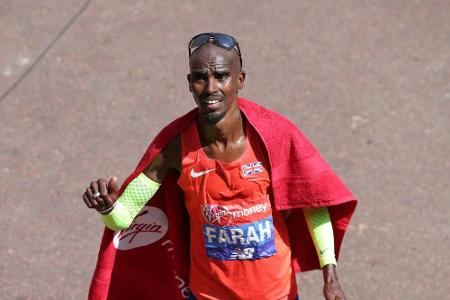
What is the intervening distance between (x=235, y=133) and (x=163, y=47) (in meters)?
4.07

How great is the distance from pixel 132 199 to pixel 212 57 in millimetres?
775

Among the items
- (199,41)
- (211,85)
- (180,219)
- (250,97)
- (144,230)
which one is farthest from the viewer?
(250,97)

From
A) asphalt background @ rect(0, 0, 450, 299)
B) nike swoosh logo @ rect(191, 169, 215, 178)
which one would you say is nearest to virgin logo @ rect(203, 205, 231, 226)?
nike swoosh logo @ rect(191, 169, 215, 178)

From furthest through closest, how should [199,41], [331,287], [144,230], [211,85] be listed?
[144,230]
[331,287]
[199,41]
[211,85]

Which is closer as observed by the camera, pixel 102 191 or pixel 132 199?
pixel 102 191

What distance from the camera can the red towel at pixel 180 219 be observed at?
4.10 m

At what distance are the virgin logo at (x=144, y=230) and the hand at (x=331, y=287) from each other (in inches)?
32.4

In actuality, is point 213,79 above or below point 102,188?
above

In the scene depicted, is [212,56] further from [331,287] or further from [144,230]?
[331,287]

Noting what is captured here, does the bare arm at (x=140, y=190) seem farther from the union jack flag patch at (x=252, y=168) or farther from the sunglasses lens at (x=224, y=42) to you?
the sunglasses lens at (x=224, y=42)

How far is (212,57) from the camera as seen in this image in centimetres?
393

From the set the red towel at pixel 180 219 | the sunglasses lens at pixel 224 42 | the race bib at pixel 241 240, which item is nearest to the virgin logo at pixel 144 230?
the red towel at pixel 180 219

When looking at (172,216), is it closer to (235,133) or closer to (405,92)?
(235,133)

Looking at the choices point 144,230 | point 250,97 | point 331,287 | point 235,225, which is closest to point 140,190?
point 144,230
